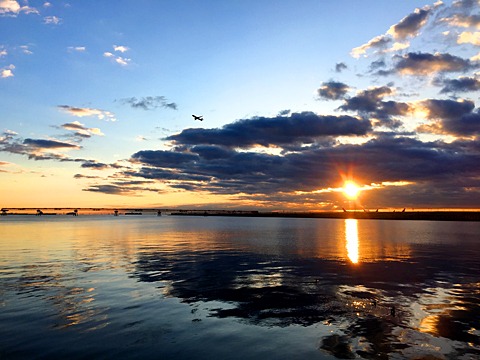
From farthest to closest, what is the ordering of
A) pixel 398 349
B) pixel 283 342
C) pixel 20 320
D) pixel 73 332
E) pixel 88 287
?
1. pixel 88 287
2. pixel 20 320
3. pixel 73 332
4. pixel 283 342
5. pixel 398 349

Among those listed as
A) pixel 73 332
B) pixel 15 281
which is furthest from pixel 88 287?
pixel 73 332

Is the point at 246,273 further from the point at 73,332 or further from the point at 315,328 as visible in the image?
the point at 73,332

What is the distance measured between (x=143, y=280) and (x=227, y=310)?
12.9m

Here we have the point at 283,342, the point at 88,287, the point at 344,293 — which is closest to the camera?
the point at 283,342

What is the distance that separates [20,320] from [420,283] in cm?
3161

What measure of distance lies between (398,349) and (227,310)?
1056cm

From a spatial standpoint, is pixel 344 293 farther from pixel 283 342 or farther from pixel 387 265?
pixel 387 265

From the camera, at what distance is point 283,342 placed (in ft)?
58.7

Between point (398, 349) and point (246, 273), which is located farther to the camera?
point (246, 273)

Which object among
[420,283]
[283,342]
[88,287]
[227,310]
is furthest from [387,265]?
[88,287]

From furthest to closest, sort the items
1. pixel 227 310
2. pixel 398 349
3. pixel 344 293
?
pixel 344 293
pixel 227 310
pixel 398 349

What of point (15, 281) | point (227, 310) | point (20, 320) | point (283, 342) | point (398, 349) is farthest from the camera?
point (15, 281)

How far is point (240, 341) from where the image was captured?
18.1 meters

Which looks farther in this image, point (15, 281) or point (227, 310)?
point (15, 281)
